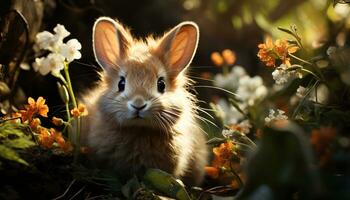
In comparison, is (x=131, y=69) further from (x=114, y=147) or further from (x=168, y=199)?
(x=168, y=199)

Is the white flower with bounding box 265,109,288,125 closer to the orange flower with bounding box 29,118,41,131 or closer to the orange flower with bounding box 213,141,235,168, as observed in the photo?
the orange flower with bounding box 213,141,235,168

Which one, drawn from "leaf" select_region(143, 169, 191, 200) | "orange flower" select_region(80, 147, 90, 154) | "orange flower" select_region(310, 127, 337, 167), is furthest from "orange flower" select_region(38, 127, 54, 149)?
"orange flower" select_region(310, 127, 337, 167)

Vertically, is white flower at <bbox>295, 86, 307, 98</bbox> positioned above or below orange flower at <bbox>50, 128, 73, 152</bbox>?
above

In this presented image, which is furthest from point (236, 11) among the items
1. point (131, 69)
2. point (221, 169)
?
point (221, 169)

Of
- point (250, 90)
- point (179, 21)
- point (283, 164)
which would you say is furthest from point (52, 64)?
point (179, 21)

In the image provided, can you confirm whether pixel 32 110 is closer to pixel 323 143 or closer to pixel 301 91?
pixel 301 91

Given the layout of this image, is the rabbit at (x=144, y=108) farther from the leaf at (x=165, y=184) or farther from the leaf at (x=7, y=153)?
the leaf at (x=7, y=153)
